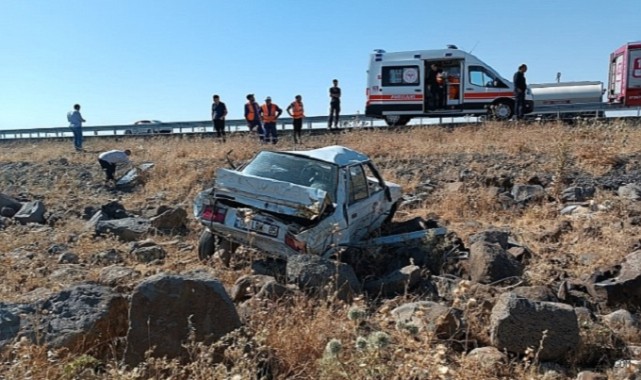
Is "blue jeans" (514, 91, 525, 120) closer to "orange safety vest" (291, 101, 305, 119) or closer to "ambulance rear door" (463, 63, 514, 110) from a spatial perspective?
"ambulance rear door" (463, 63, 514, 110)

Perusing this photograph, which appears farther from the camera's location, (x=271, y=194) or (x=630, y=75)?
(x=630, y=75)

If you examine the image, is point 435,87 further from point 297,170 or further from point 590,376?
point 590,376

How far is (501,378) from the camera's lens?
144 inches

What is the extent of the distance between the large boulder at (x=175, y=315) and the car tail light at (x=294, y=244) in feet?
6.24

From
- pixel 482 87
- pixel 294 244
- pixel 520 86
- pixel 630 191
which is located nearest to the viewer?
pixel 294 244

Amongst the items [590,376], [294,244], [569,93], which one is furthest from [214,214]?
[569,93]

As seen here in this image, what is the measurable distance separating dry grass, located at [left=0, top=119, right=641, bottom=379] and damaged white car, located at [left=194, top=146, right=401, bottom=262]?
0.50 metres

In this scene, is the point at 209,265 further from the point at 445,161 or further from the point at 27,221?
the point at 445,161

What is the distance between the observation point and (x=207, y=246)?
654 centimetres

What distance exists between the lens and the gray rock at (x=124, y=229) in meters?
7.76

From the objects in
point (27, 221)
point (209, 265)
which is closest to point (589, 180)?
point (209, 265)

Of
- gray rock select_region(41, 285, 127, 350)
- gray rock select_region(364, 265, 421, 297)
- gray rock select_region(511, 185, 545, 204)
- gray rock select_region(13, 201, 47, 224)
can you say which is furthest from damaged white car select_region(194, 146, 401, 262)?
gray rock select_region(13, 201, 47, 224)

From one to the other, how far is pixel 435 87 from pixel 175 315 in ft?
61.2

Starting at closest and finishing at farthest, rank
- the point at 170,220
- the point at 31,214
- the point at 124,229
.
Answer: the point at 124,229 < the point at 170,220 < the point at 31,214
